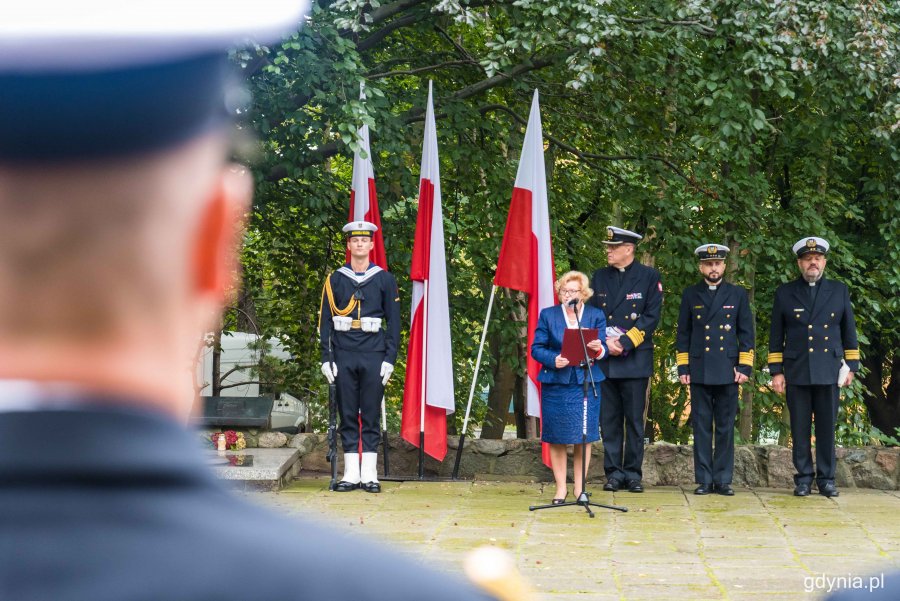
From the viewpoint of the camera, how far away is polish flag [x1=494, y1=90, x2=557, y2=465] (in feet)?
32.7

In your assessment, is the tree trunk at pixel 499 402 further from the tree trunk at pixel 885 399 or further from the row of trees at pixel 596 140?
the tree trunk at pixel 885 399

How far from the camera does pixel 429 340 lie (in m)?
10.1

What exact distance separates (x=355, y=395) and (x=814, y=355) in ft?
12.1

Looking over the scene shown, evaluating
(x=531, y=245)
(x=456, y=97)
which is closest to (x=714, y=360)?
(x=531, y=245)

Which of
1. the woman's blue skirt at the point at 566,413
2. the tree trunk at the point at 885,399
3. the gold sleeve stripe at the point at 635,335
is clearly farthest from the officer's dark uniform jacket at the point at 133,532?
the tree trunk at the point at 885,399

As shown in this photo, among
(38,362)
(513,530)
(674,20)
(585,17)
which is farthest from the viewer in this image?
(674,20)

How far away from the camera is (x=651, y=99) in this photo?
40.2ft

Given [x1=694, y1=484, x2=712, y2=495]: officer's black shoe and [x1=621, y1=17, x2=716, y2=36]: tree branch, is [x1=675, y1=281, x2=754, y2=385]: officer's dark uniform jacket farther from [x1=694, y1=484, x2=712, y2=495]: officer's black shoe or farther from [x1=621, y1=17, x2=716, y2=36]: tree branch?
[x1=621, y1=17, x2=716, y2=36]: tree branch

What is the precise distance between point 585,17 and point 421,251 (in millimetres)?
2396

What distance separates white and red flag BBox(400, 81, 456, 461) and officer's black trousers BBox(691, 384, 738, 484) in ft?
6.68

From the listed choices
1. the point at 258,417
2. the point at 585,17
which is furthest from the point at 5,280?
the point at 258,417

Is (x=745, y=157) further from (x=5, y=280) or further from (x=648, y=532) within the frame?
(x=5, y=280)

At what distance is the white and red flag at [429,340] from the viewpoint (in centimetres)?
1010

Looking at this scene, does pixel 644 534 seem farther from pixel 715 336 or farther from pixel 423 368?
pixel 423 368
